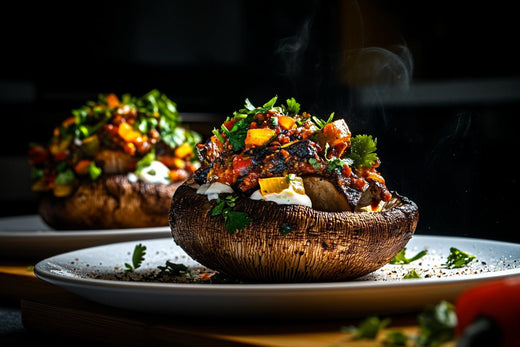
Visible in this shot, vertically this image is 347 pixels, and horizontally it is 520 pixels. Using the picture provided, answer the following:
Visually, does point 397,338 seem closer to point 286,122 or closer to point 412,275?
point 412,275

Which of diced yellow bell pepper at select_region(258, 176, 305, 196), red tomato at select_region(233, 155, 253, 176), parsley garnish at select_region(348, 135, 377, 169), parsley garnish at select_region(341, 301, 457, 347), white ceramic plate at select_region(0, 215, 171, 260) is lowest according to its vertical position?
white ceramic plate at select_region(0, 215, 171, 260)

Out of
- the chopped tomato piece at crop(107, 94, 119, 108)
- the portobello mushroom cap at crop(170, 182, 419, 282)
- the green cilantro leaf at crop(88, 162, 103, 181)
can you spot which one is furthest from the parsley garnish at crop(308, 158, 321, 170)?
the chopped tomato piece at crop(107, 94, 119, 108)

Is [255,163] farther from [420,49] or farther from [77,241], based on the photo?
[420,49]

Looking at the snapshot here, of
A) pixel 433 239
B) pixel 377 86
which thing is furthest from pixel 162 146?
pixel 433 239

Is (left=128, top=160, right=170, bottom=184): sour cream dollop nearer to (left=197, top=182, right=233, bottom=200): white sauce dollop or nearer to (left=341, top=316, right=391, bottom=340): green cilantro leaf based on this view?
(left=197, top=182, right=233, bottom=200): white sauce dollop

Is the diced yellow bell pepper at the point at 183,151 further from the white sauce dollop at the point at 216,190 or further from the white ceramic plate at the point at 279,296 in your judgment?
the white ceramic plate at the point at 279,296

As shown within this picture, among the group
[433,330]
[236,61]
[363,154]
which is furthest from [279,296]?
[236,61]

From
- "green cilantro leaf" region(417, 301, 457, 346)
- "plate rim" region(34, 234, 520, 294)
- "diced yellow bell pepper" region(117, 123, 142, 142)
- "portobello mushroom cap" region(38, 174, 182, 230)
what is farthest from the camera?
"diced yellow bell pepper" region(117, 123, 142, 142)
